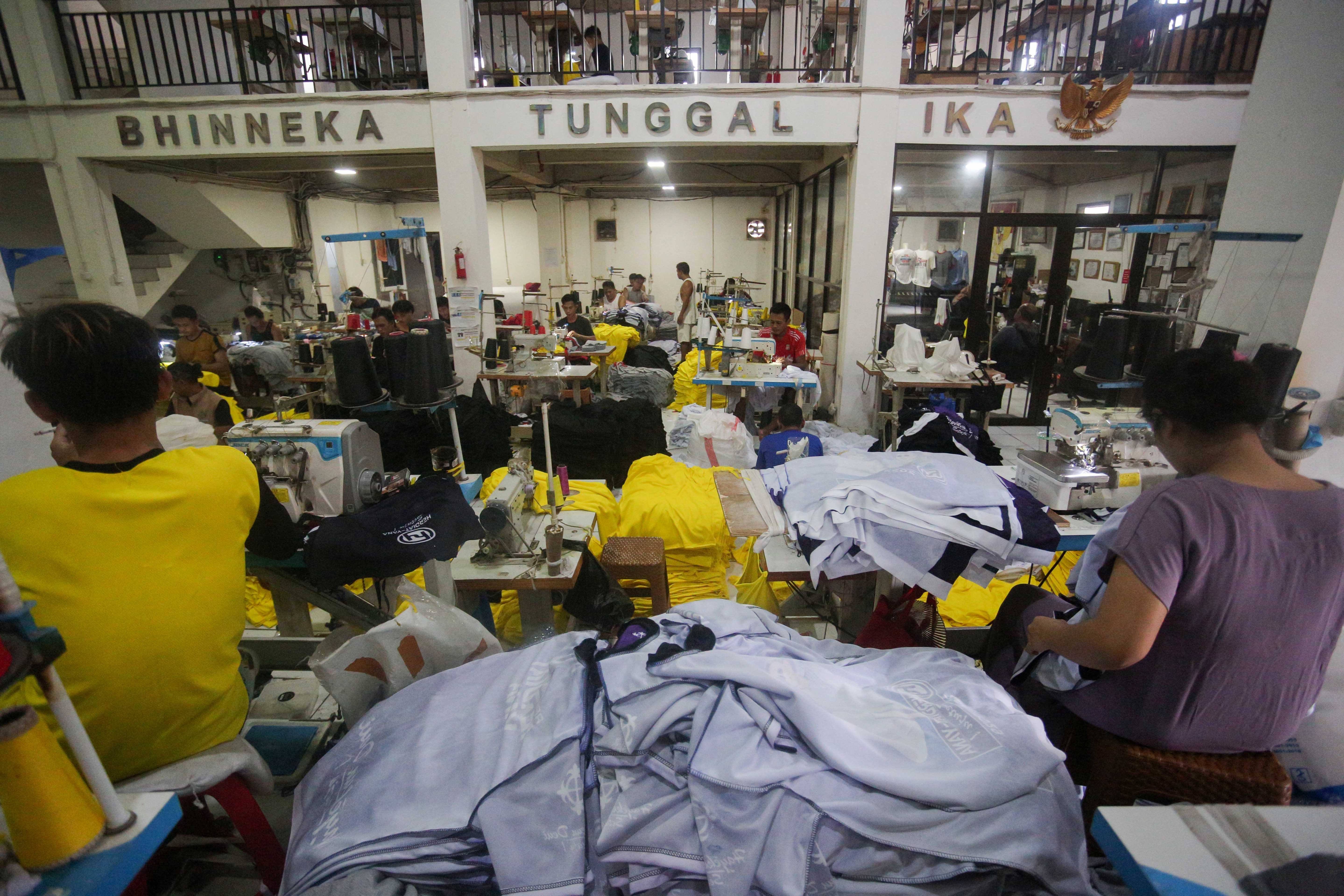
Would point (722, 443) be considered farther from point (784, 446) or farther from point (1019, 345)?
point (1019, 345)

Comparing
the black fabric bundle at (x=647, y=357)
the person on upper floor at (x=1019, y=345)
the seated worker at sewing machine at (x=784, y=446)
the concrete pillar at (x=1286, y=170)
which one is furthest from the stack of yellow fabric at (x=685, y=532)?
the person on upper floor at (x=1019, y=345)

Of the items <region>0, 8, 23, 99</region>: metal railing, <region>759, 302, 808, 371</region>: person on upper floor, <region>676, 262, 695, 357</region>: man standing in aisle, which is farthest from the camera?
<region>676, 262, 695, 357</region>: man standing in aisle

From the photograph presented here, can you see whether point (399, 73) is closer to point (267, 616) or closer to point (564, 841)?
point (267, 616)

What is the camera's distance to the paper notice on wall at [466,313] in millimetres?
6477

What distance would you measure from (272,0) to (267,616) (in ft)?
33.9

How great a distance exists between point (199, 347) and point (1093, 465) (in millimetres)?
7486

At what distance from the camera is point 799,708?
58.0 inches

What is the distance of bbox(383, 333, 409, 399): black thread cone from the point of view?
12.9ft

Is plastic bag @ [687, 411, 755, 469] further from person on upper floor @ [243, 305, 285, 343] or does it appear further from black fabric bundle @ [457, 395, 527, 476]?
person on upper floor @ [243, 305, 285, 343]

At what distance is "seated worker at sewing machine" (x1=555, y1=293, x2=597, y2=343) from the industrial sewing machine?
5.49 meters

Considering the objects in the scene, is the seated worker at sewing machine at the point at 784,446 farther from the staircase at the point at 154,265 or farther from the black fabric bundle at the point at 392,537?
the staircase at the point at 154,265

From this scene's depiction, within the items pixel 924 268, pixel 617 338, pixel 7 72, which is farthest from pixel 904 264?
pixel 7 72

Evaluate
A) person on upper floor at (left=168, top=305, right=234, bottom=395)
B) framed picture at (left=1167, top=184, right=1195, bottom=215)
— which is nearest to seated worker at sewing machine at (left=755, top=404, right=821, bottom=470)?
person on upper floor at (left=168, top=305, right=234, bottom=395)

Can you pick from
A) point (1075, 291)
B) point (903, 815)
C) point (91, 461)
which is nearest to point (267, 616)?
point (91, 461)
